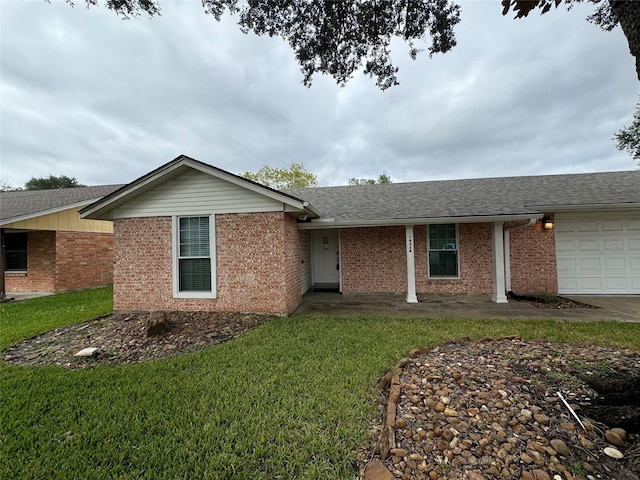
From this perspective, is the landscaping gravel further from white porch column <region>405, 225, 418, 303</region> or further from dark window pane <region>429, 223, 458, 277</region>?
dark window pane <region>429, 223, 458, 277</region>

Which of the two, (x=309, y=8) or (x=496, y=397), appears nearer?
(x=496, y=397)

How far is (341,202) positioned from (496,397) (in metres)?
8.12

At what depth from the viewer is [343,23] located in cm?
487

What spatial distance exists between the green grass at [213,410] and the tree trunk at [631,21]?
3.90 meters

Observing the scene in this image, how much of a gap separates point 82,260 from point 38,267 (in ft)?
4.41

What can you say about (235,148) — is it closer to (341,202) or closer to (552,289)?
(341,202)

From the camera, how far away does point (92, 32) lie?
5992 millimetres

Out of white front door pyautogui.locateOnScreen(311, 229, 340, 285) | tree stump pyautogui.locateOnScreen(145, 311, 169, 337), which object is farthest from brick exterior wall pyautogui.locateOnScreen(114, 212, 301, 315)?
white front door pyautogui.locateOnScreen(311, 229, 340, 285)

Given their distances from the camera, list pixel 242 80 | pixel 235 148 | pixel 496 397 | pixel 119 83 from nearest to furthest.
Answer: pixel 496 397 < pixel 119 83 < pixel 242 80 < pixel 235 148

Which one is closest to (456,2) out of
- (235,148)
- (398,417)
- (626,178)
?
(398,417)

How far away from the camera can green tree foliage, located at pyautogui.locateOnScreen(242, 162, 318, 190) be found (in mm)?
31250

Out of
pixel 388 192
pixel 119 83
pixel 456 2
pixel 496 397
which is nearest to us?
pixel 496 397

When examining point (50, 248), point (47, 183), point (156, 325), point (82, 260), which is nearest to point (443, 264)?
point (156, 325)

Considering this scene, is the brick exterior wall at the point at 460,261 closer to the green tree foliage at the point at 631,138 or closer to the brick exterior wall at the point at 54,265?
the green tree foliage at the point at 631,138
